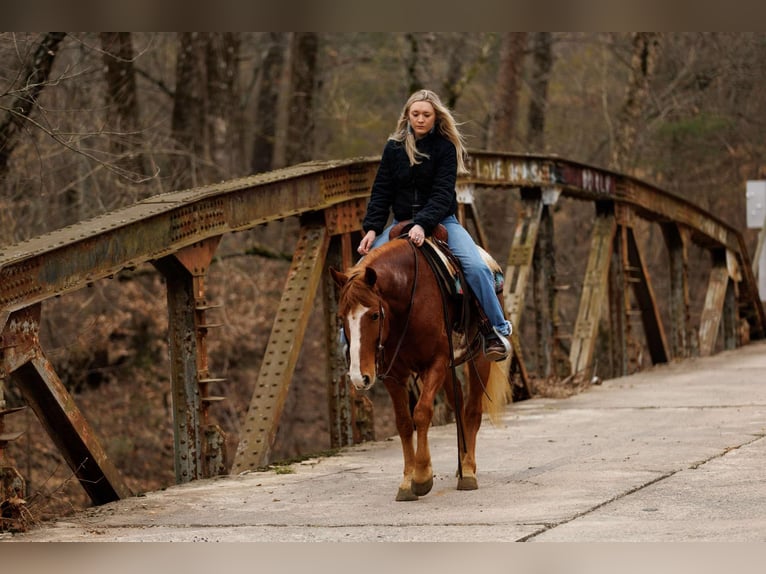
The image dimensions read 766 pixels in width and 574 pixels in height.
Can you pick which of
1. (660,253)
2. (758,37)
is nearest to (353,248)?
(660,253)

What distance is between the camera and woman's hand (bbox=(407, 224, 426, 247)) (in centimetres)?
830

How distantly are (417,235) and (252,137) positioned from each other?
2450 centimetres

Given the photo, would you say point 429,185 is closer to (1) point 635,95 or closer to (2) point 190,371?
(2) point 190,371

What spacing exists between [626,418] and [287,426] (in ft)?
38.1

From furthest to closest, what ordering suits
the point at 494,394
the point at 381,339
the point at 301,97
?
the point at 301,97 < the point at 494,394 < the point at 381,339

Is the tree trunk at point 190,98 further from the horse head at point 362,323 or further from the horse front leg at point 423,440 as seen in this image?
the horse head at point 362,323

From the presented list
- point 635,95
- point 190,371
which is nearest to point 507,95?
point 635,95

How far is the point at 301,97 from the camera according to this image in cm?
2506

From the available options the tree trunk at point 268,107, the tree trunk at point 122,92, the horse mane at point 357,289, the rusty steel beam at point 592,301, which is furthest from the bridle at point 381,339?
the tree trunk at point 268,107

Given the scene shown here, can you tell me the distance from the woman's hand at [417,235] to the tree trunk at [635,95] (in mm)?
16904

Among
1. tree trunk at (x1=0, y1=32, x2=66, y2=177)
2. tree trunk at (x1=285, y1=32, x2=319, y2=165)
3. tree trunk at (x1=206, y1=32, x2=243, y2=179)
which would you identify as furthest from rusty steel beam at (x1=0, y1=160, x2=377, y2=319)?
tree trunk at (x1=285, y1=32, x2=319, y2=165)

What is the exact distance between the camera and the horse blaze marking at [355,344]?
758 cm

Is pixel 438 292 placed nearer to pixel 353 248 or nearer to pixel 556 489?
pixel 556 489

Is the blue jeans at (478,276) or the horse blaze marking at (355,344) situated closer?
the horse blaze marking at (355,344)
